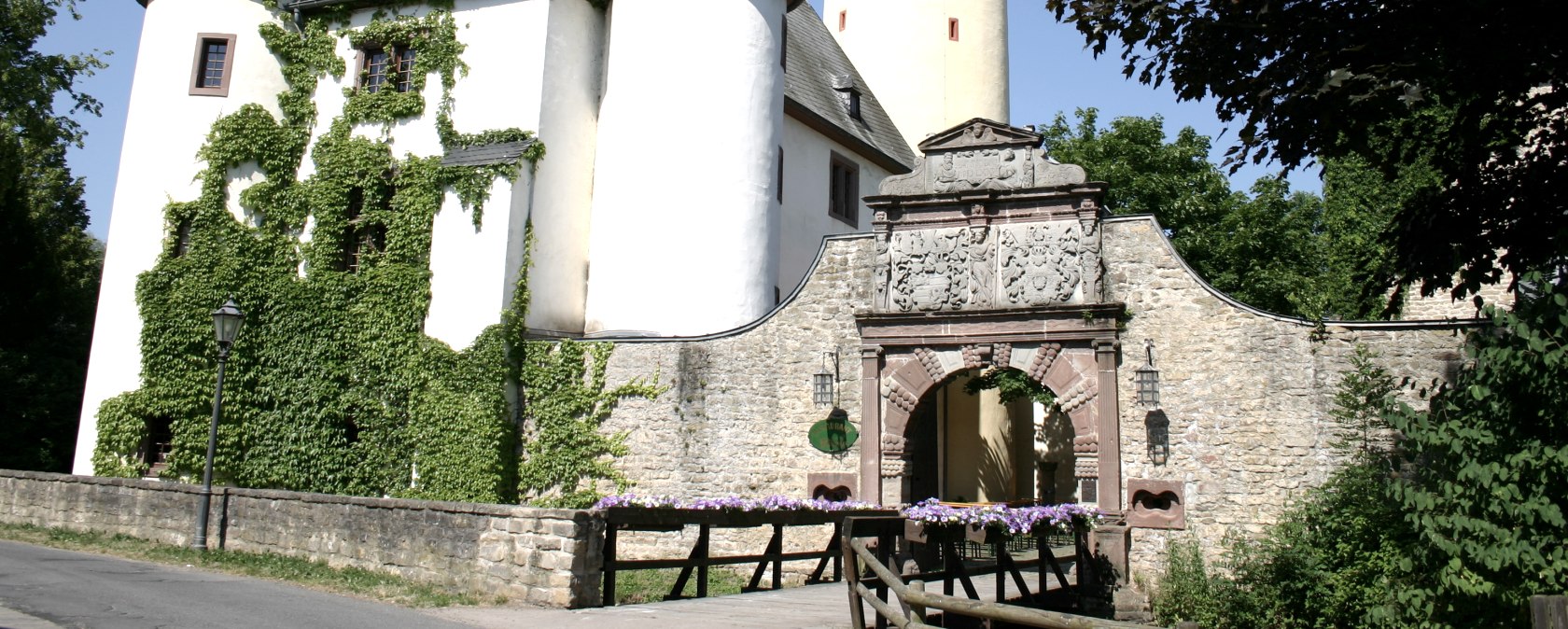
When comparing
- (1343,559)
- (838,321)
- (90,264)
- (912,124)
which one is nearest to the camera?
(1343,559)

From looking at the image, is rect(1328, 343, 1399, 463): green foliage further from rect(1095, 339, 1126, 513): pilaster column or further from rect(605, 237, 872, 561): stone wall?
rect(605, 237, 872, 561): stone wall

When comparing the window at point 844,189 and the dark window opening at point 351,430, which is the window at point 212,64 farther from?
the window at point 844,189

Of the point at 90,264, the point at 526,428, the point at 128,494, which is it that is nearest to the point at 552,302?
the point at 526,428

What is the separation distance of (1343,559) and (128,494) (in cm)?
1377

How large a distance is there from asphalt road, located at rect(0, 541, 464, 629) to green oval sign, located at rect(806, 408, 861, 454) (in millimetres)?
7102

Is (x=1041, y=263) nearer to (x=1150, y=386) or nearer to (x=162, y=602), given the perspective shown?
(x=1150, y=386)

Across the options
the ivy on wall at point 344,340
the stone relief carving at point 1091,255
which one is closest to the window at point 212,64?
the ivy on wall at point 344,340

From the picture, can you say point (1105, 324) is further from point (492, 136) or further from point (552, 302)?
point (492, 136)

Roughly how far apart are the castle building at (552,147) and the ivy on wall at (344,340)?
0.73 ft

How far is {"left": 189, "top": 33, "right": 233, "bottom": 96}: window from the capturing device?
821 inches

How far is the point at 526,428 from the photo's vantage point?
58.8ft

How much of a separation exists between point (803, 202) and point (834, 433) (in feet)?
23.8

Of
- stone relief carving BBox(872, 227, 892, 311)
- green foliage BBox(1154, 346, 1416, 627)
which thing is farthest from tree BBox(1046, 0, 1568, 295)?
stone relief carving BBox(872, 227, 892, 311)

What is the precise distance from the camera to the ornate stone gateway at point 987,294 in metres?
15.2
